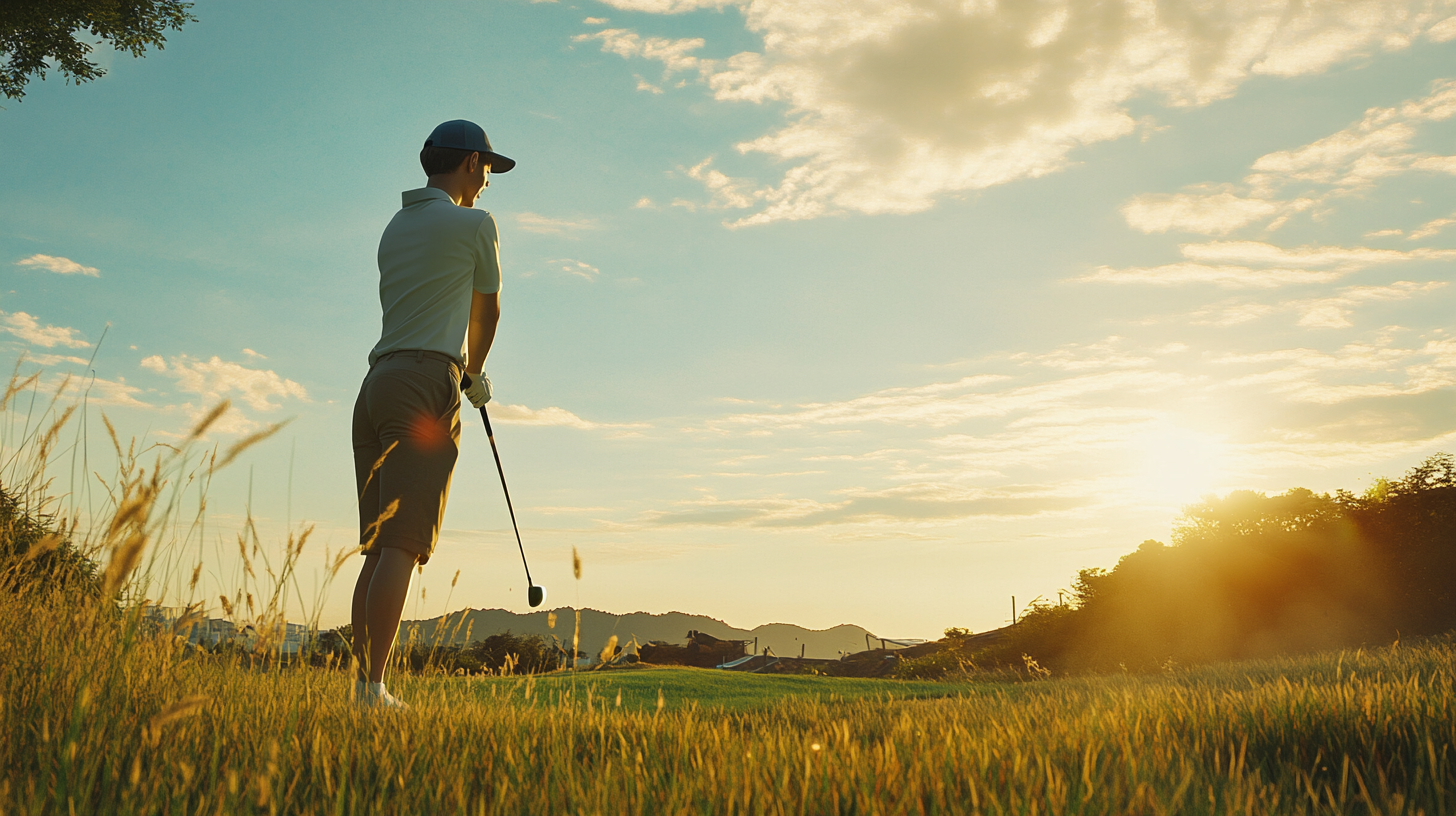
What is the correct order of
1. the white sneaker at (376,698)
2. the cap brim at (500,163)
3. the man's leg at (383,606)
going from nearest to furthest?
the white sneaker at (376,698) < the man's leg at (383,606) < the cap brim at (500,163)

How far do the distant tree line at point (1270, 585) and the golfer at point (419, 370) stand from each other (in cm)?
1585

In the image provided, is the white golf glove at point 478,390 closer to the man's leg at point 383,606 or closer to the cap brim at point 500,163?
the man's leg at point 383,606

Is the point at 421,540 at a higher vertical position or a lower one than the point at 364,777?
higher

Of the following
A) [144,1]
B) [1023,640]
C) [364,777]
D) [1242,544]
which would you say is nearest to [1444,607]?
[1242,544]

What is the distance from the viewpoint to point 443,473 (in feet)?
10.7

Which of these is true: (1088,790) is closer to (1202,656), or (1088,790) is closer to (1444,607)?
(1202,656)

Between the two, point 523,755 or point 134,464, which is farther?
point 134,464

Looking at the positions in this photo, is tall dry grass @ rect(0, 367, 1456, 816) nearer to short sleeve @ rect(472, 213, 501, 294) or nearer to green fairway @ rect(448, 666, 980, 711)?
short sleeve @ rect(472, 213, 501, 294)

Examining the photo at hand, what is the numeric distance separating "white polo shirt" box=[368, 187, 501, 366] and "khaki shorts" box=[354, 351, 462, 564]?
0.10 m

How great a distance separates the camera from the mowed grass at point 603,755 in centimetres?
160

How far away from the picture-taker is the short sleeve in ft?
11.4

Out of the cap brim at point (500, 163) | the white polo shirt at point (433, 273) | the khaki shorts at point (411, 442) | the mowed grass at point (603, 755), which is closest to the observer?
the mowed grass at point (603, 755)

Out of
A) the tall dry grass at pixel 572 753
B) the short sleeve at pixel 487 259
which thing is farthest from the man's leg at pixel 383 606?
the short sleeve at pixel 487 259

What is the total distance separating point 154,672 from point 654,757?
1.55m
